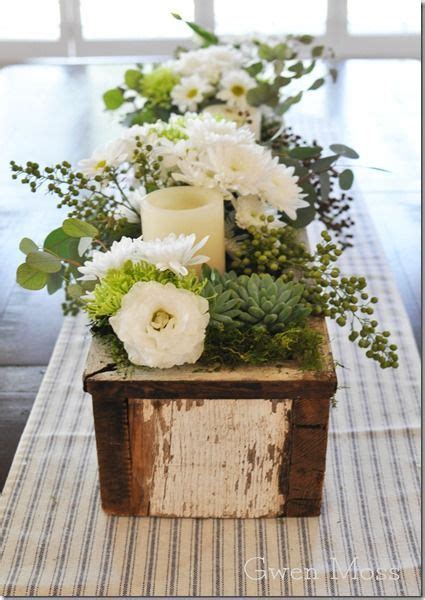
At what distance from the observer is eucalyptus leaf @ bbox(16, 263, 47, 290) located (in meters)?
1.21

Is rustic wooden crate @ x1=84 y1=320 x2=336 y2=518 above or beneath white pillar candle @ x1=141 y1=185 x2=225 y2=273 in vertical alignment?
beneath

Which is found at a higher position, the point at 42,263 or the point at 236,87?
the point at 236,87

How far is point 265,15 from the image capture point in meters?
4.55

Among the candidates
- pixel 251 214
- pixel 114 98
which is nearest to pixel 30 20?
pixel 114 98

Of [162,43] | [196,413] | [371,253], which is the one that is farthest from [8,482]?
[162,43]

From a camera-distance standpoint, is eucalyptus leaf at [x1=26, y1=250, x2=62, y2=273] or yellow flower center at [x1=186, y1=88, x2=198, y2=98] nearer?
eucalyptus leaf at [x1=26, y1=250, x2=62, y2=273]

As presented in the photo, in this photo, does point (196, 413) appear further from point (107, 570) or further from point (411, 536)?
point (411, 536)

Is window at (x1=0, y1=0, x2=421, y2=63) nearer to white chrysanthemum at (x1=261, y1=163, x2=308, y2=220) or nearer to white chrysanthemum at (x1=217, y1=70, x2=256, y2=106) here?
white chrysanthemum at (x1=217, y1=70, x2=256, y2=106)

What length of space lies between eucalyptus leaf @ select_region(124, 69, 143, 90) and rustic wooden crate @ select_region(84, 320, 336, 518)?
1135 mm

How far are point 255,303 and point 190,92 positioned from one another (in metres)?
1.02

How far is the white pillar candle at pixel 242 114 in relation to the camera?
197cm

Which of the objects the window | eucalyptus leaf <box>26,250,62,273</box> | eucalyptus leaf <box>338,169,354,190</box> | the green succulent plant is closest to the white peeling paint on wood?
the green succulent plant

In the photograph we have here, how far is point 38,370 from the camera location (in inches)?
65.1

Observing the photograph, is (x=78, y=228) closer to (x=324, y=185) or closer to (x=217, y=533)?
(x=217, y=533)
